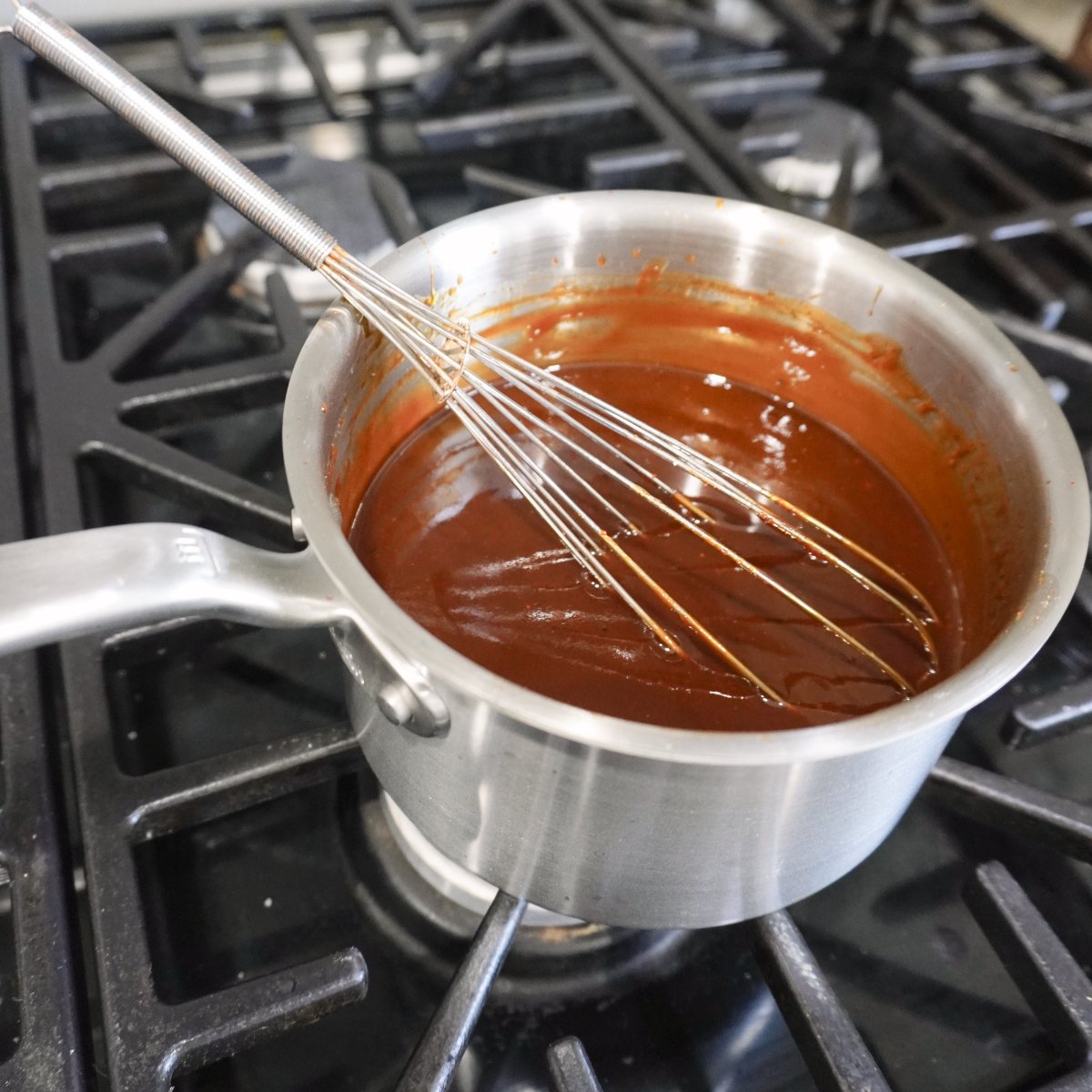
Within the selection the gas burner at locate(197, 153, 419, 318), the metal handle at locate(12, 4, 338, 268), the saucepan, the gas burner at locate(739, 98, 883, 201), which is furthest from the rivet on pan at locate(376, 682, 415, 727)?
the gas burner at locate(739, 98, 883, 201)

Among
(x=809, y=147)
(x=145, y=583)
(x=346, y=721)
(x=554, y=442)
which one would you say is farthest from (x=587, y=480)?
(x=809, y=147)

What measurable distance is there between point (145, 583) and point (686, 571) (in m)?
0.28

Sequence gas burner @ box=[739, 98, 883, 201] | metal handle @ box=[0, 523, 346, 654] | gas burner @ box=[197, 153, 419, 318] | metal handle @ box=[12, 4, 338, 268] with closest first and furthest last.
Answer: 1. metal handle @ box=[0, 523, 346, 654]
2. metal handle @ box=[12, 4, 338, 268]
3. gas burner @ box=[197, 153, 419, 318]
4. gas burner @ box=[739, 98, 883, 201]

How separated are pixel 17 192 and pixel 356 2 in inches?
13.6

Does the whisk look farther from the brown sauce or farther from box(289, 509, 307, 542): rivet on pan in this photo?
box(289, 509, 307, 542): rivet on pan

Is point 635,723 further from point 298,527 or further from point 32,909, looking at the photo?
point 32,909

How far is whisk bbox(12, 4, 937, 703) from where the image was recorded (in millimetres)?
454

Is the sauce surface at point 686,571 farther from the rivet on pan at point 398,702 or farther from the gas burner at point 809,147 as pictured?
the gas burner at point 809,147

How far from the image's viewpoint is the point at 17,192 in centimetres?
73

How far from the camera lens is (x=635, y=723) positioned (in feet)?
1.10

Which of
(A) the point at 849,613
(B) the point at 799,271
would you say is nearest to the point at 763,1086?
(A) the point at 849,613

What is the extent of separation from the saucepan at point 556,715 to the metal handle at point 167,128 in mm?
42

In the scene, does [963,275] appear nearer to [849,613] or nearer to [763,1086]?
[849,613]

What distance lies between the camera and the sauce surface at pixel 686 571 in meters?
0.48
